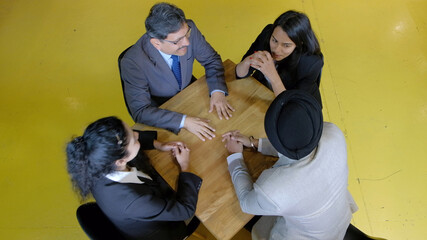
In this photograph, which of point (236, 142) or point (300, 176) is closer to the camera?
point (300, 176)

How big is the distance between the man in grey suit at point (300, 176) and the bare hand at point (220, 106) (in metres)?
0.29

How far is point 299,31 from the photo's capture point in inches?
68.5

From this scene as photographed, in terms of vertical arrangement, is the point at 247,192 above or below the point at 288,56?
below

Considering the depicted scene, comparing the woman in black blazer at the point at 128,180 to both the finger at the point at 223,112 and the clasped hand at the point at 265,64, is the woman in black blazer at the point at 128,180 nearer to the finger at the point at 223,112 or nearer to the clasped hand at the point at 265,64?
the finger at the point at 223,112

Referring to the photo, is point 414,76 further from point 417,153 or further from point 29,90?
point 29,90

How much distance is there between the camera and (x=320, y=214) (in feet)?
4.24

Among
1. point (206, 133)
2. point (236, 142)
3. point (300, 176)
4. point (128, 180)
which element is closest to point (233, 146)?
point (236, 142)

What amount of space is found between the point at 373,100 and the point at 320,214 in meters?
1.93

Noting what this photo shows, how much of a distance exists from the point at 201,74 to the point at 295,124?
6.49 ft

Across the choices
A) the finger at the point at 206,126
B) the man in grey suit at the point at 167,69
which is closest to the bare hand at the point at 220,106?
the man in grey suit at the point at 167,69

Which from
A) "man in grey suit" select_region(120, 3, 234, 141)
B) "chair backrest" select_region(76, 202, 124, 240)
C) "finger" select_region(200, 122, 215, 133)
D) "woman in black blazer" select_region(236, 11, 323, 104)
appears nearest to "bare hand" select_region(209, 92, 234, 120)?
"man in grey suit" select_region(120, 3, 234, 141)

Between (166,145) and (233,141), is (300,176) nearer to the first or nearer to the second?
(233,141)

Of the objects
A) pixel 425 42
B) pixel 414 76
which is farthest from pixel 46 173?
pixel 425 42

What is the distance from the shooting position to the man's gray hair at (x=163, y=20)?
1.50m
